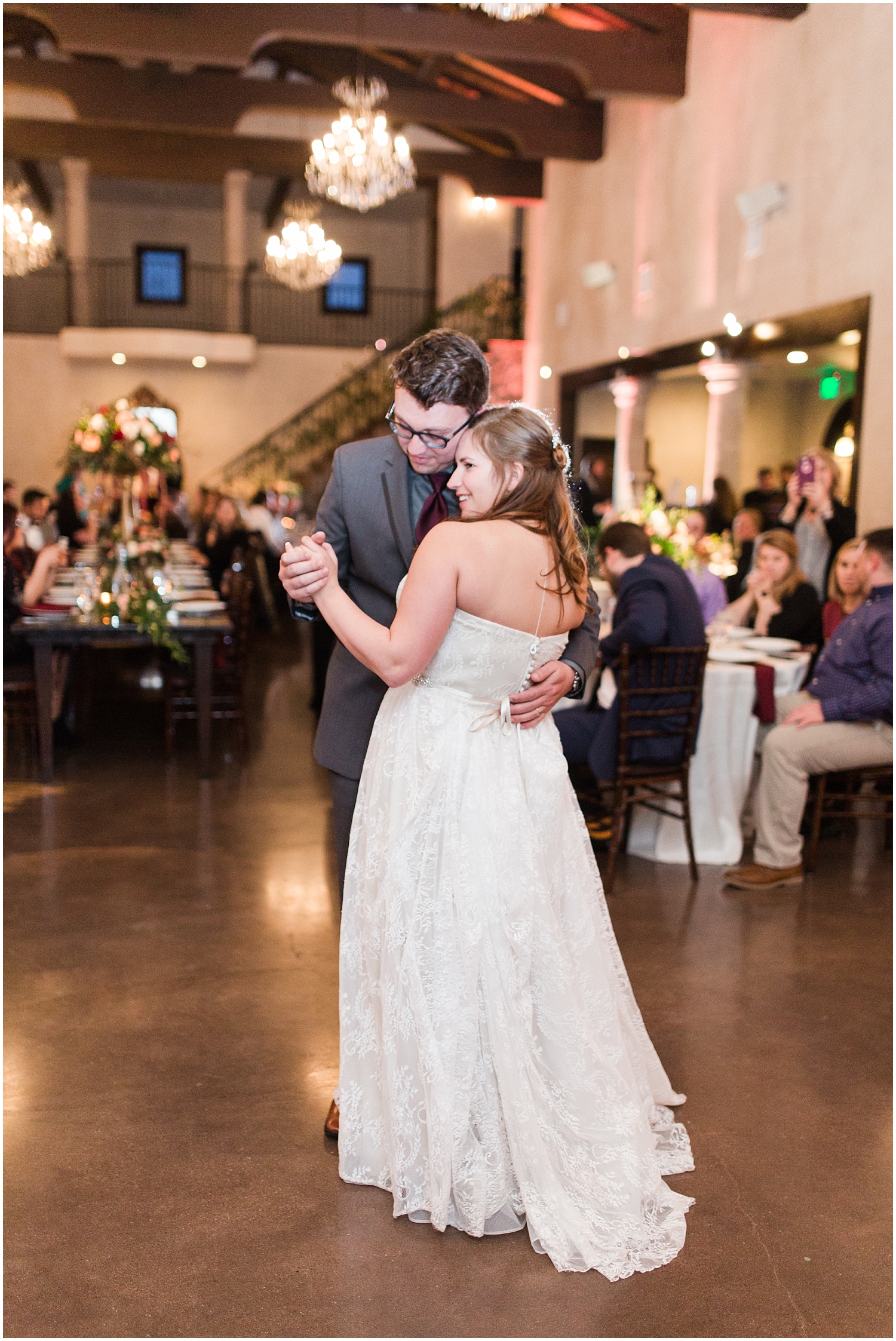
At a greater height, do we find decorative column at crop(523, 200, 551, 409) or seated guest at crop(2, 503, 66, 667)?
decorative column at crop(523, 200, 551, 409)

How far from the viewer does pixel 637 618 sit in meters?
4.50

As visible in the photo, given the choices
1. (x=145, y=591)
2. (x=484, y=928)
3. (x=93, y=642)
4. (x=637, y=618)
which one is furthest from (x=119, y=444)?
(x=484, y=928)

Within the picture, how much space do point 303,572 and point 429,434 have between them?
1.41ft

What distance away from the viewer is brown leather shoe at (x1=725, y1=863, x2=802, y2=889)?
15.2 feet

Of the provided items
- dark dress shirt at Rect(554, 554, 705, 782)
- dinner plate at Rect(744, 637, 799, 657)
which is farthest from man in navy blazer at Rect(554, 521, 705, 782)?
dinner plate at Rect(744, 637, 799, 657)

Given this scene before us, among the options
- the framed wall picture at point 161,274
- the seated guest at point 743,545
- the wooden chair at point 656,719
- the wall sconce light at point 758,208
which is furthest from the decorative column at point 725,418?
the framed wall picture at point 161,274

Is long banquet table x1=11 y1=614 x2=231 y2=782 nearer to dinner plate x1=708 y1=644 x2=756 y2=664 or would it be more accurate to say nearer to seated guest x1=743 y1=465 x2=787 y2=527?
dinner plate x1=708 y1=644 x2=756 y2=664

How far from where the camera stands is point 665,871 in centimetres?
483

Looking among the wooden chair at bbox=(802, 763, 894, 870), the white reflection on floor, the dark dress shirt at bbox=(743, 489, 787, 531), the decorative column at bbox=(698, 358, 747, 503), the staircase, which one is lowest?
the white reflection on floor

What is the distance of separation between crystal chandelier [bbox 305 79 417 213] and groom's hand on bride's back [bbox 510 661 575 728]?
730cm

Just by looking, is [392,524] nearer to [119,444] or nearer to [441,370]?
[441,370]

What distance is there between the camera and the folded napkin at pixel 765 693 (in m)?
5.03

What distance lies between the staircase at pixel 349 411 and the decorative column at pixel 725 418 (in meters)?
6.72

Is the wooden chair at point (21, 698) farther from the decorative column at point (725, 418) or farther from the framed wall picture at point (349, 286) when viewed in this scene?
the framed wall picture at point (349, 286)
